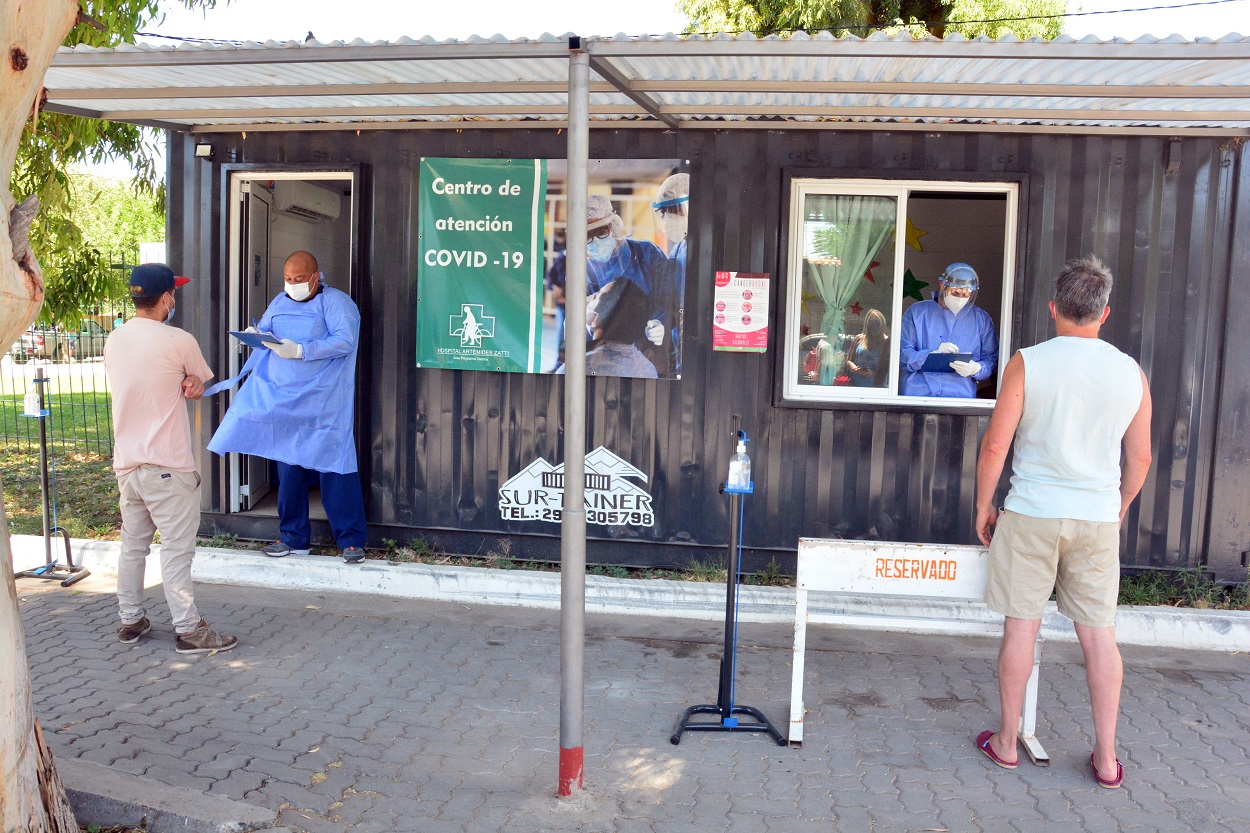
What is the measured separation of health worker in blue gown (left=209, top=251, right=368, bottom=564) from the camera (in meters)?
6.45

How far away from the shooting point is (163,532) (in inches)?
203

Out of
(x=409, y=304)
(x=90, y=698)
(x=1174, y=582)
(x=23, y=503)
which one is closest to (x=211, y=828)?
(x=90, y=698)

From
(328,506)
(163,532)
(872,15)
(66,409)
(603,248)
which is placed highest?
(872,15)

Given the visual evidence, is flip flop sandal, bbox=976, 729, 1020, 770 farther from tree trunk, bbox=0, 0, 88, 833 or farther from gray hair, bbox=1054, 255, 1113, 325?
tree trunk, bbox=0, 0, 88, 833

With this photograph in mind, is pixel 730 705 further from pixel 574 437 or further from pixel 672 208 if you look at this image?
pixel 672 208

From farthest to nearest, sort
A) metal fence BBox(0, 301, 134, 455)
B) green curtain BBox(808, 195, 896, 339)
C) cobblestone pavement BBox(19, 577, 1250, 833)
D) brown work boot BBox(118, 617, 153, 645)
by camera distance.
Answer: metal fence BBox(0, 301, 134, 455), green curtain BBox(808, 195, 896, 339), brown work boot BBox(118, 617, 153, 645), cobblestone pavement BBox(19, 577, 1250, 833)

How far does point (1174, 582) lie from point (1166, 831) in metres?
3.20

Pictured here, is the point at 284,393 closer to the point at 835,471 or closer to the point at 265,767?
the point at 265,767

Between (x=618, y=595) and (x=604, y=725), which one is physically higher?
(x=618, y=595)

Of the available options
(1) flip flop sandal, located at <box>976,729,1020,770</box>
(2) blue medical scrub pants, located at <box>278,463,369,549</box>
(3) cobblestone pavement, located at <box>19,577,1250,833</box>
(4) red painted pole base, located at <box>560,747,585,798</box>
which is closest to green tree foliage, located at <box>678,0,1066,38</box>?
(2) blue medical scrub pants, located at <box>278,463,369,549</box>

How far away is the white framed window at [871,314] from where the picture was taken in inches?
253

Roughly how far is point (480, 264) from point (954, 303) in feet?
10.6

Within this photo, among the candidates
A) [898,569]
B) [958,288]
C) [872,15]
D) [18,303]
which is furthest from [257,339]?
[872,15]

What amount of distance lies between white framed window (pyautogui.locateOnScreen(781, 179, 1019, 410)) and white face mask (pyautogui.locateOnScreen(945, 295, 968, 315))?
0.03 m
